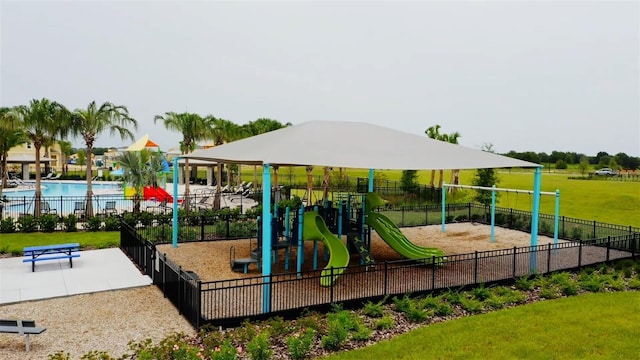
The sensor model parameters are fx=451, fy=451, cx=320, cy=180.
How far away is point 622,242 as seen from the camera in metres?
15.0

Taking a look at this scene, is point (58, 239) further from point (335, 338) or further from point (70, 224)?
point (335, 338)

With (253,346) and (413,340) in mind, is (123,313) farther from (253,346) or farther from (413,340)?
(413,340)

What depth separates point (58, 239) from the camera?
1683cm

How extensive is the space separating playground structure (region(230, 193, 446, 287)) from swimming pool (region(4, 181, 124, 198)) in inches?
1251

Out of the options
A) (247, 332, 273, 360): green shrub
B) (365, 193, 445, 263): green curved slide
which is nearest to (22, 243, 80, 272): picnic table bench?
(247, 332, 273, 360): green shrub

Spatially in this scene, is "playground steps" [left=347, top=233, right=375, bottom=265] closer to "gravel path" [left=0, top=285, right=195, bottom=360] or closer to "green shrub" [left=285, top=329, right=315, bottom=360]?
"green shrub" [left=285, top=329, right=315, bottom=360]

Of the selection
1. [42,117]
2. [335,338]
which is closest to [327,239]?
[335,338]

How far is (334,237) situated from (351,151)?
2.33 metres

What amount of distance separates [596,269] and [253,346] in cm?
1093

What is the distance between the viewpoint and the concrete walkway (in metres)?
10.4

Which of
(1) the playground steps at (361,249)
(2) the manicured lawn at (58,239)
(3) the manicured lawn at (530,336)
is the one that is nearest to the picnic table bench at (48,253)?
(2) the manicured lawn at (58,239)

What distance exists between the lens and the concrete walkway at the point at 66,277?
10.4 metres

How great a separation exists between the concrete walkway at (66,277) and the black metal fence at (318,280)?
20.3 inches

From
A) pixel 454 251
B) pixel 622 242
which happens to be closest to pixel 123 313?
pixel 454 251
